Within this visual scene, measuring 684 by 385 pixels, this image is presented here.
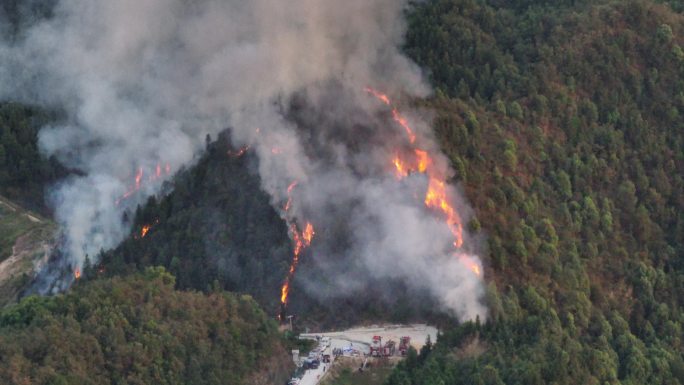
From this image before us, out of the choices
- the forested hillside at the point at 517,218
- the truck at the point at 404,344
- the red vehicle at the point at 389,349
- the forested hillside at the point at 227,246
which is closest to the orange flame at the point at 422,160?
the forested hillside at the point at 517,218

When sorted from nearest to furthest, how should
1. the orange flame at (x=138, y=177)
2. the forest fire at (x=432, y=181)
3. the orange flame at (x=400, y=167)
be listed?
the forest fire at (x=432, y=181), the orange flame at (x=400, y=167), the orange flame at (x=138, y=177)

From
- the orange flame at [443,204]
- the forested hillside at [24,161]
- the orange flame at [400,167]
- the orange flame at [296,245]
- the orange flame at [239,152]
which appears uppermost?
the forested hillside at [24,161]

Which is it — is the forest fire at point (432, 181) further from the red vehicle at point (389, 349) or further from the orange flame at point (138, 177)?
the orange flame at point (138, 177)

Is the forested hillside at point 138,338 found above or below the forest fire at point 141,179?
below

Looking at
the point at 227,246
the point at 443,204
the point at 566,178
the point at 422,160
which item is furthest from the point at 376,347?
the point at 566,178

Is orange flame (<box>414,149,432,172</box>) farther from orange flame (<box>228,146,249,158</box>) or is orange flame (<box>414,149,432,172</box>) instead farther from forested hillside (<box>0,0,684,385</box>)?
orange flame (<box>228,146,249,158</box>)

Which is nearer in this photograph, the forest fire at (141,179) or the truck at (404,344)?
the truck at (404,344)
